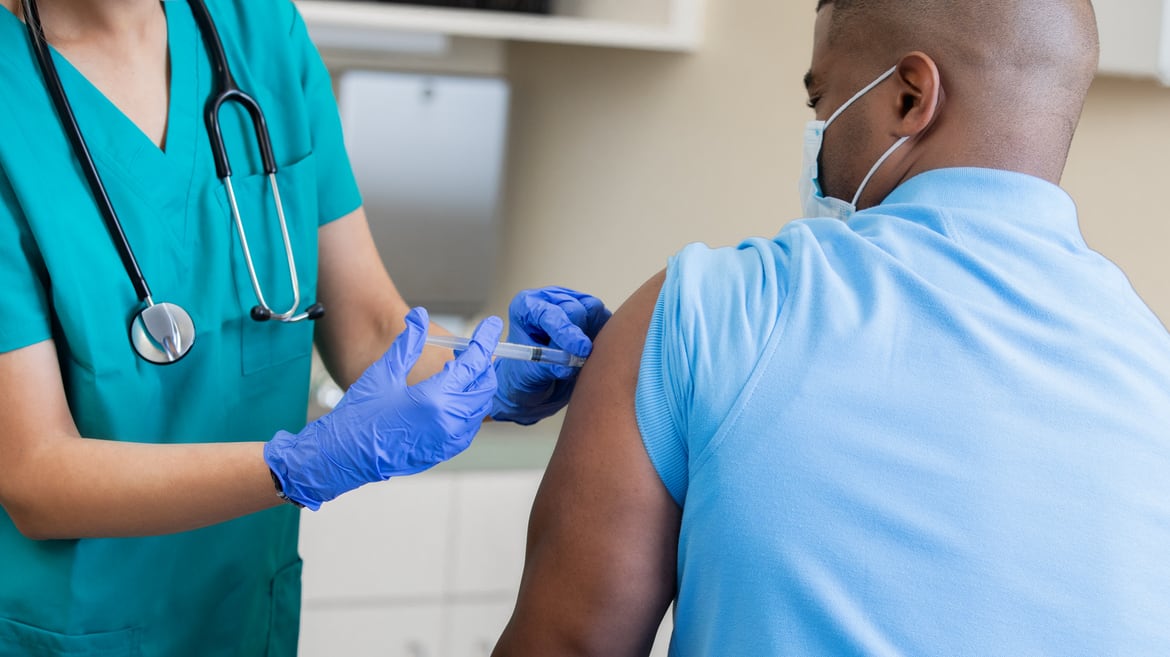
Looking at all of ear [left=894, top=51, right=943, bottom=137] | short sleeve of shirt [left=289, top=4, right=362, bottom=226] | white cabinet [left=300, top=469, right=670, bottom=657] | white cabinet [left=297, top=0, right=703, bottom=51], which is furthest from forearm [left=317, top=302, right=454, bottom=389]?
white cabinet [left=297, top=0, right=703, bottom=51]

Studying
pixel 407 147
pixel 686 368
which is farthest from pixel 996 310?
pixel 407 147

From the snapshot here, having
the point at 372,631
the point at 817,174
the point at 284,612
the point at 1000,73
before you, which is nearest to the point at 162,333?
the point at 284,612

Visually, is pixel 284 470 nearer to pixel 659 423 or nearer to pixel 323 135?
pixel 659 423

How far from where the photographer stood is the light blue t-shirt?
2.31 ft

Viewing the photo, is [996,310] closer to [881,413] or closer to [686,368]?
[881,413]

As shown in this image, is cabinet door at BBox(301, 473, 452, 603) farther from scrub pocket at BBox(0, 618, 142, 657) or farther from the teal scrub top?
scrub pocket at BBox(0, 618, 142, 657)

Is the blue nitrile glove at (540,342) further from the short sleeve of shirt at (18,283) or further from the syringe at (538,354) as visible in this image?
the short sleeve of shirt at (18,283)

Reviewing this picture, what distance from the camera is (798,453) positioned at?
2.38ft

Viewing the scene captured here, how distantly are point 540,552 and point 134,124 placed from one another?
593 millimetres

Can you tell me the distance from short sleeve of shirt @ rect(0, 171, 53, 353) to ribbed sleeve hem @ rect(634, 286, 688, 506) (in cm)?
53

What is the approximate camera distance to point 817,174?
3.27ft

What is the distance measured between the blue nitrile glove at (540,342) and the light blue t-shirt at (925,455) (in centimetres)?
26

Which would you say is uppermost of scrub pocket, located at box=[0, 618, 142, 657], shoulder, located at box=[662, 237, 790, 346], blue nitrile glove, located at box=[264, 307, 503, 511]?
shoulder, located at box=[662, 237, 790, 346]

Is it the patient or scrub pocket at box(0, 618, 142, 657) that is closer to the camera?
the patient
